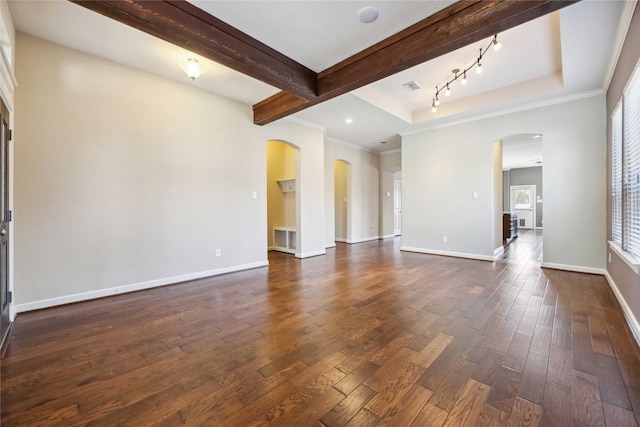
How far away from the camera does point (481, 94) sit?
4.54m

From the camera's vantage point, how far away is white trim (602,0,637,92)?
2173 mm

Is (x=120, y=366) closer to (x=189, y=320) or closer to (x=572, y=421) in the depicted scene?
(x=189, y=320)

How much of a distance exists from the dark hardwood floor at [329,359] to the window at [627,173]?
0.69 meters

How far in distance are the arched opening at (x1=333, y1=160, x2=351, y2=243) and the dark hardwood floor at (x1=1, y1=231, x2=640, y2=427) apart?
4314 millimetres

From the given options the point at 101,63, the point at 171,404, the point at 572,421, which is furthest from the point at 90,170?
the point at 572,421

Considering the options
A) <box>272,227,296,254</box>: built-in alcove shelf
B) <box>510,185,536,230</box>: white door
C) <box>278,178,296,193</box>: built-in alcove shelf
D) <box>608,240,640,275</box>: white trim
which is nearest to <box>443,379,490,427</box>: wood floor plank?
<box>608,240,640,275</box>: white trim

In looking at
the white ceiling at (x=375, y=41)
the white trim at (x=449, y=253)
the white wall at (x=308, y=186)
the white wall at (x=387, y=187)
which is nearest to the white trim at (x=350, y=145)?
the white wall at (x=387, y=187)

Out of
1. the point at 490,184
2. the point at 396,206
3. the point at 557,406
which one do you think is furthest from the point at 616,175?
the point at 396,206

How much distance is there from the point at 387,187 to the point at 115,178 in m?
7.19

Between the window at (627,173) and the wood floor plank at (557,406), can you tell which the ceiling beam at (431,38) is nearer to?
the window at (627,173)

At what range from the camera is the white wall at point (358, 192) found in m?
6.82

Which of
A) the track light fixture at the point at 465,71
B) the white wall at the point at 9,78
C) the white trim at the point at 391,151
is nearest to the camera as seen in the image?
the white wall at the point at 9,78

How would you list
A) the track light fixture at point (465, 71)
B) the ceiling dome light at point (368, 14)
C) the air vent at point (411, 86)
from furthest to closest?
1. the air vent at point (411, 86)
2. the track light fixture at point (465, 71)
3. the ceiling dome light at point (368, 14)

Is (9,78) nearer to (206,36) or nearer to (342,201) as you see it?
(206,36)
